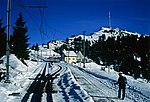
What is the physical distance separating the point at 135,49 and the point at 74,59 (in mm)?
83329

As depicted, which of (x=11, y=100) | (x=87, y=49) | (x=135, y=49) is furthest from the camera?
(x=87, y=49)

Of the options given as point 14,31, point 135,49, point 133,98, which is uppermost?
point 14,31

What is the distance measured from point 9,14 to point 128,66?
128 feet

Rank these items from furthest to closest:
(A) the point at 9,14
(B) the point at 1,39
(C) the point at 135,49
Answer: (C) the point at 135,49 < (B) the point at 1,39 < (A) the point at 9,14

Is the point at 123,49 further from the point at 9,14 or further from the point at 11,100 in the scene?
the point at 11,100

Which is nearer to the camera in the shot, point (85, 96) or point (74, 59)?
point (85, 96)

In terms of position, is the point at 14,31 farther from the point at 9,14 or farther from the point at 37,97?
the point at 37,97

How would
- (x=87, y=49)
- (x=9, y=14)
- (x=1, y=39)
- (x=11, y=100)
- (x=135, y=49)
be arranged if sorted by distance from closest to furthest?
(x=11, y=100) → (x=9, y=14) → (x=1, y=39) → (x=135, y=49) → (x=87, y=49)

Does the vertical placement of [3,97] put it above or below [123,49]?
below

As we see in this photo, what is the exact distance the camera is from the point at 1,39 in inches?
1538

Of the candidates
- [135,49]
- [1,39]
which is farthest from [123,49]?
[1,39]

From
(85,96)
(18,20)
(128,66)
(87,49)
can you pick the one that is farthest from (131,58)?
(87,49)

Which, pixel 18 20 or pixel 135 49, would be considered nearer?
pixel 135 49

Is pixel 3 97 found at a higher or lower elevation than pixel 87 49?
lower
